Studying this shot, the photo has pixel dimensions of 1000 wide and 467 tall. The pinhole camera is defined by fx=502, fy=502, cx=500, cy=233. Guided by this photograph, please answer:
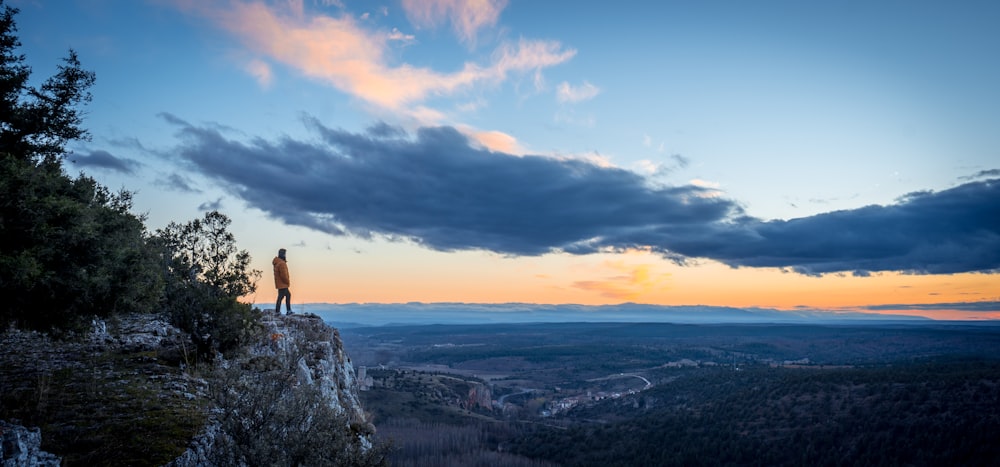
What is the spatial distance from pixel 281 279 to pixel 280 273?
279 mm

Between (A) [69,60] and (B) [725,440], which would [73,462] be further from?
(B) [725,440]

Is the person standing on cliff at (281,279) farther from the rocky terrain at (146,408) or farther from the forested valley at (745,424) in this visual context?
the forested valley at (745,424)

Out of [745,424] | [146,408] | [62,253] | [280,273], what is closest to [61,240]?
[62,253]

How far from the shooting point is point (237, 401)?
31.2ft

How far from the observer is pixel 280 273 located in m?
21.2

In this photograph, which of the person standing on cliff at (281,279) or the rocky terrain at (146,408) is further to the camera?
the person standing on cliff at (281,279)

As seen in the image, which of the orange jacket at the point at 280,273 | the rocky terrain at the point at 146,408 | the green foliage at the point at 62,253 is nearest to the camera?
the rocky terrain at the point at 146,408

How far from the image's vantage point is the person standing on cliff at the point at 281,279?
837 inches

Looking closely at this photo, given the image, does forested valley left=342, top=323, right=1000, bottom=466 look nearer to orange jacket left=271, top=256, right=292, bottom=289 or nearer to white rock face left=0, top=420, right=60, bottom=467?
orange jacket left=271, top=256, right=292, bottom=289

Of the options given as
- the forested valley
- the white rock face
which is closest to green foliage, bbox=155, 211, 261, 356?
the white rock face

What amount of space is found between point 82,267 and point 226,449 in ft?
20.1

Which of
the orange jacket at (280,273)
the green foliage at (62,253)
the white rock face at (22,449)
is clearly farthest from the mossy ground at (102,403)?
the orange jacket at (280,273)

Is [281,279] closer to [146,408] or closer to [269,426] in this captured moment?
[146,408]

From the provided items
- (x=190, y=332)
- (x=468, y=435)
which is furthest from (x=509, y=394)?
(x=190, y=332)
